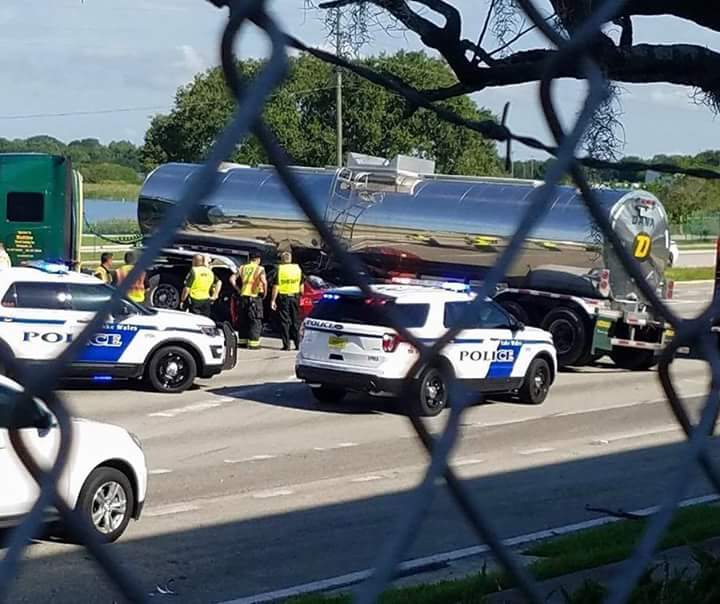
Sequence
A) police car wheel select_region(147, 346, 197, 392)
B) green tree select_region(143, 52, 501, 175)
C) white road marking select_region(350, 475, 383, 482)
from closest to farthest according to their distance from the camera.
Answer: green tree select_region(143, 52, 501, 175) → white road marking select_region(350, 475, 383, 482) → police car wheel select_region(147, 346, 197, 392)

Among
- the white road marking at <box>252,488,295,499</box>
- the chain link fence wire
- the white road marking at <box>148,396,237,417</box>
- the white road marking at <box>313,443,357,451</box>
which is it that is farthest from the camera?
the white road marking at <box>148,396,237,417</box>

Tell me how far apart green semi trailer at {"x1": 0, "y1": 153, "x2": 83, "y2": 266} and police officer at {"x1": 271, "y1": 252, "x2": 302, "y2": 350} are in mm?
4761

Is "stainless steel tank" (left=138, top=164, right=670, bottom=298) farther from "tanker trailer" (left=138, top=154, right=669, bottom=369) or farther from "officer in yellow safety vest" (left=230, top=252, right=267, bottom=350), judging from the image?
"officer in yellow safety vest" (left=230, top=252, right=267, bottom=350)

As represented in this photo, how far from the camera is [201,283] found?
72.3 feet

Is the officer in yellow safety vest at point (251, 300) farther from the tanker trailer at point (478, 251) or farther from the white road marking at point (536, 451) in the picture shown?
the white road marking at point (536, 451)

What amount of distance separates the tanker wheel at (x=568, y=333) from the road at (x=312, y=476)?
1.77 metres

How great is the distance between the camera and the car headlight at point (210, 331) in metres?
18.0

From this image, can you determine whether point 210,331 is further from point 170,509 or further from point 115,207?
point 115,207

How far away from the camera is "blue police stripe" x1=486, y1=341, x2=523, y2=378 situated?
53.2 ft

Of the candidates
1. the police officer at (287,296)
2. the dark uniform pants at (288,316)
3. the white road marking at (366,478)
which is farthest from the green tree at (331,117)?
the dark uniform pants at (288,316)

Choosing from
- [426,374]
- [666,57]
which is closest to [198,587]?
[666,57]

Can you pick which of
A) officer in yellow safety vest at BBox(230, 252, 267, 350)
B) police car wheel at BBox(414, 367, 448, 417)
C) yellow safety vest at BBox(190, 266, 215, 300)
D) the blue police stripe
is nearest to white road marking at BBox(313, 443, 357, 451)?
the blue police stripe

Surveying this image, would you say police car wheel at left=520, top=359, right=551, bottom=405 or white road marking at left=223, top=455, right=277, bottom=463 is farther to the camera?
police car wheel at left=520, top=359, right=551, bottom=405

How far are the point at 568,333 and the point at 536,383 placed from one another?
386cm
